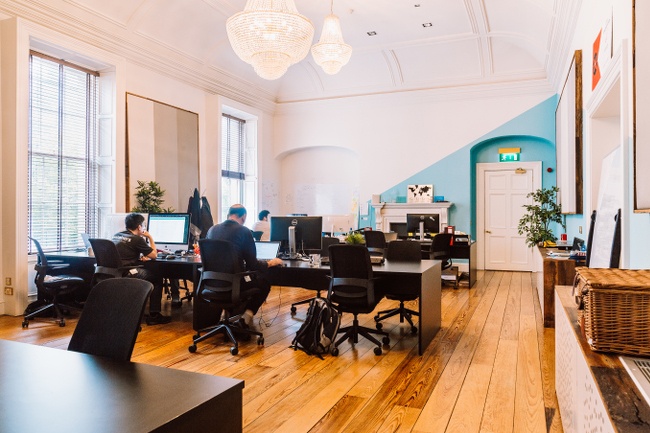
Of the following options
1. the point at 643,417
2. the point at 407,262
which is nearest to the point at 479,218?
the point at 407,262

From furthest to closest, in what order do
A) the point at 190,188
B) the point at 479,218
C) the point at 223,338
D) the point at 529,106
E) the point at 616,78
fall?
the point at 479,218, the point at 529,106, the point at 190,188, the point at 223,338, the point at 616,78

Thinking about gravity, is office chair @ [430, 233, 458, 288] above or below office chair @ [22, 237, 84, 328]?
above

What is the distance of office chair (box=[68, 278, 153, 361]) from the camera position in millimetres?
1793

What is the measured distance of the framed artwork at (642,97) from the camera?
226 centimetres

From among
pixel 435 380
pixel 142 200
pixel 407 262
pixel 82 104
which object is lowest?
pixel 435 380

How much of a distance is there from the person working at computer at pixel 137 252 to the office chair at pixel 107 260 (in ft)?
0.44

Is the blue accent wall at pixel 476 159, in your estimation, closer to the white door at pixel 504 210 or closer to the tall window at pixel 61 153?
the white door at pixel 504 210

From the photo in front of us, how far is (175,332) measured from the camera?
4898 millimetres

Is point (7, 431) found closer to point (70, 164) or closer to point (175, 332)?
point (175, 332)

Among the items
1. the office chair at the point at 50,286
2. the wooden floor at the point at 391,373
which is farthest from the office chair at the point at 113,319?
the office chair at the point at 50,286

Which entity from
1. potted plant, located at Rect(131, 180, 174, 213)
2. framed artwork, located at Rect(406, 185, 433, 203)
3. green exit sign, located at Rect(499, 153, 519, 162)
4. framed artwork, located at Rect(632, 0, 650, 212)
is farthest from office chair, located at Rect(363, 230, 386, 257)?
green exit sign, located at Rect(499, 153, 519, 162)

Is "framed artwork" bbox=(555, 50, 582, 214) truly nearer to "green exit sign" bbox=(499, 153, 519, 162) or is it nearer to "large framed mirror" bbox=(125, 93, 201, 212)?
"green exit sign" bbox=(499, 153, 519, 162)

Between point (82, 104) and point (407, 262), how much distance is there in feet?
17.3

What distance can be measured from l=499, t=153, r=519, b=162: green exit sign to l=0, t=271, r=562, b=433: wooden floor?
480 centimetres
